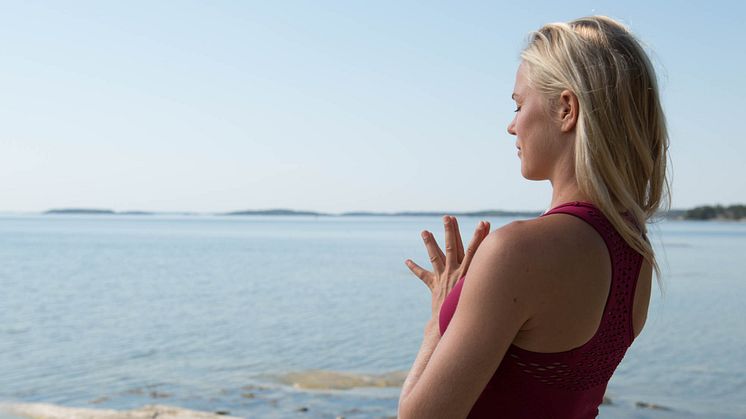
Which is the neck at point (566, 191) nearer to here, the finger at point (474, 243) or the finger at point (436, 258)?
the finger at point (474, 243)

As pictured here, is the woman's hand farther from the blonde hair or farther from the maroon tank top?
the blonde hair

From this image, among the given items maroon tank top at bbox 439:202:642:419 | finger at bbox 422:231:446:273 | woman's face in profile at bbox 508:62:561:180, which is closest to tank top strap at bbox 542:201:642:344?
maroon tank top at bbox 439:202:642:419

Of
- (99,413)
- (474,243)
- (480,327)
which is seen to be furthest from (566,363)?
(99,413)

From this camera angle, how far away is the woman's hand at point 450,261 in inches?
84.9

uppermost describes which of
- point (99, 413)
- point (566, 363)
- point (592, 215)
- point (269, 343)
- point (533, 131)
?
point (533, 131)

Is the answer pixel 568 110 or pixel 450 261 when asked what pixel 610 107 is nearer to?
pixel 568 110

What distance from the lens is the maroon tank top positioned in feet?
6.25

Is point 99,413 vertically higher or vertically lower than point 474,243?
lower

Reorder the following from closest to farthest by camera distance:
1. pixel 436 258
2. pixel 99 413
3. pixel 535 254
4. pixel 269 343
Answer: pixel 535 254 < pixel 436 258 < pixel 99 413 < pixel 269 343

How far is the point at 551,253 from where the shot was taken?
179 cm

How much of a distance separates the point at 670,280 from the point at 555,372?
39261 millimetres

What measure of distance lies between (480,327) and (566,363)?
0.25 meters

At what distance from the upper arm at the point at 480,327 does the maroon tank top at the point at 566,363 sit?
0.10m

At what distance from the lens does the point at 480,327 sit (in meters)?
1.80
